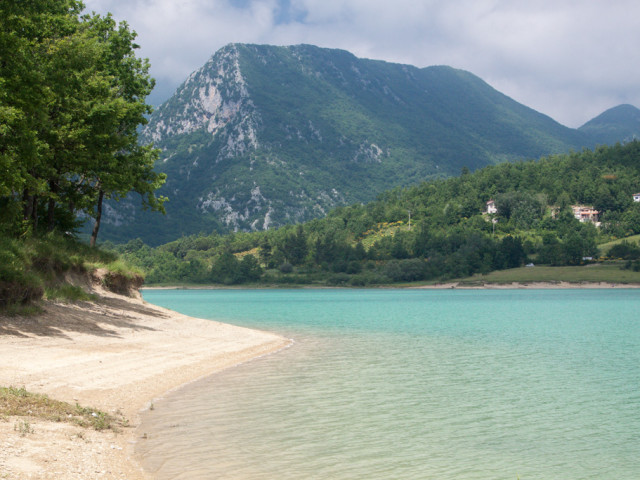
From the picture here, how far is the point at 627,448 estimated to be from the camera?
593 inches

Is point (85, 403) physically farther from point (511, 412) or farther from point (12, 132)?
point (12, 132)

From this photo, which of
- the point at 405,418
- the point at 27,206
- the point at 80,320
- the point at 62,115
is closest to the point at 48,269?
the point at 27,206

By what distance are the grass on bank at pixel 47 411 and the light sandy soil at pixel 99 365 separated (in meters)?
0.26

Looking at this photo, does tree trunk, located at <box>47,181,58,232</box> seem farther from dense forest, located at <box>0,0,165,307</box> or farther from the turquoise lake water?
the turquoise lake water

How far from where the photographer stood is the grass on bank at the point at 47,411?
43.0 ft

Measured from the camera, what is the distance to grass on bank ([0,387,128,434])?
13.1 metres

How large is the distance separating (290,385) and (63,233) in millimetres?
24920

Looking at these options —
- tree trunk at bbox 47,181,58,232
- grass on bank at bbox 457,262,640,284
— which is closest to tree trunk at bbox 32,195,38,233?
tree trunk at bbox 47,181,58,232

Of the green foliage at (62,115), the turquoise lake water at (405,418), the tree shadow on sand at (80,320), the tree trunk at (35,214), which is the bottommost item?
the turquoise lake water at (405,418)

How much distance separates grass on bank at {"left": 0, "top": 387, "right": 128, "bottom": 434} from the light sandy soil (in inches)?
10.3

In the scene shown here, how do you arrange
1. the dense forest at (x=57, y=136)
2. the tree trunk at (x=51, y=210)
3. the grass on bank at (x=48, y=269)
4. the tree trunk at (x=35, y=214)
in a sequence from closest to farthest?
the grass on bank at (x=48, y=269) → the dense forest at (x=57, y=136) → the tree trunk at (x=35, y=214) → the tree trunk at (x=51, y=210)

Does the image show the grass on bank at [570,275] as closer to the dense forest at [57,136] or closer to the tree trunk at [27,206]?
the dense forest at [57,136]

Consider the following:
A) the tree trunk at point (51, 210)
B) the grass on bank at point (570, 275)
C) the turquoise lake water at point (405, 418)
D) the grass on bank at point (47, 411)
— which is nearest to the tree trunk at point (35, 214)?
the tree trunk at point (51, 210)

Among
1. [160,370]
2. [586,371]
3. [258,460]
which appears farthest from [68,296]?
[586,371]
